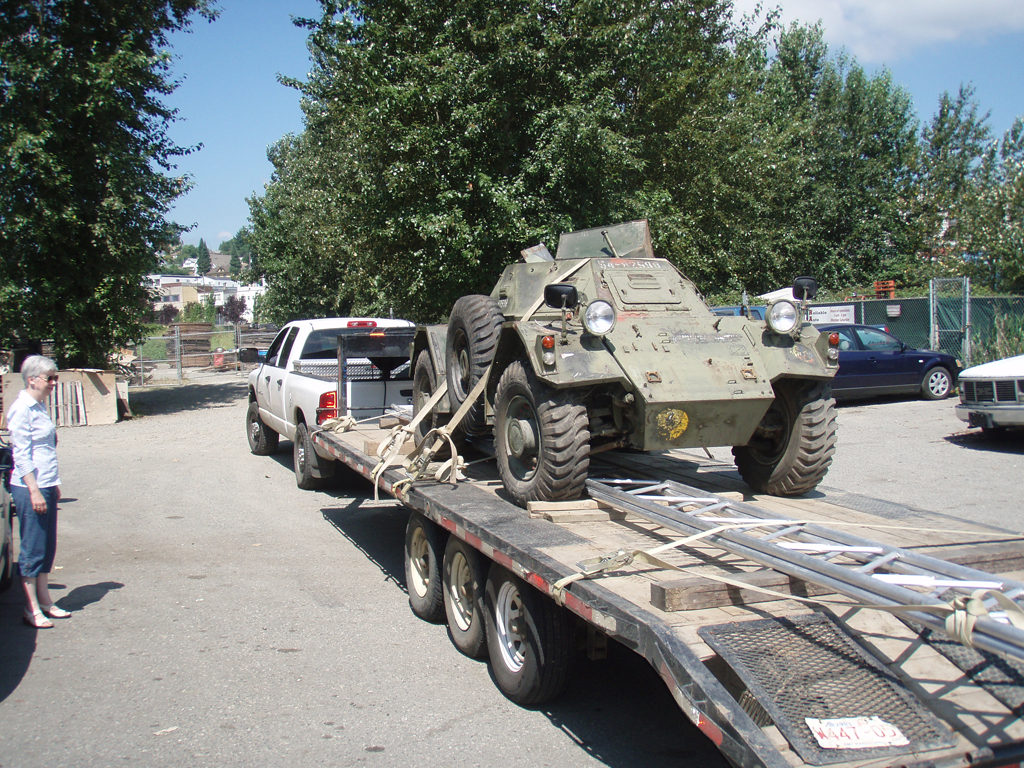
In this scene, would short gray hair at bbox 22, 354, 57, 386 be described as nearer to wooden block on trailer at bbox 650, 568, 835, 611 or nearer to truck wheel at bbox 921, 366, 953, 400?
wooden block on trailer at bbox 650, 568, 835, 611

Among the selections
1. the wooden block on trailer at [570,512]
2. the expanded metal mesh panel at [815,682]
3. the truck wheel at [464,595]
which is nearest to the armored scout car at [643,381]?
the wooden block on trailer at [570,512]

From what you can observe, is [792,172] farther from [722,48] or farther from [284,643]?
[284,643]

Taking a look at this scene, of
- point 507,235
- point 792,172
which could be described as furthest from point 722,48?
point 507,235

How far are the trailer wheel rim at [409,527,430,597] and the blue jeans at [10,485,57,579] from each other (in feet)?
8.12

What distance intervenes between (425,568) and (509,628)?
1646 millimetres

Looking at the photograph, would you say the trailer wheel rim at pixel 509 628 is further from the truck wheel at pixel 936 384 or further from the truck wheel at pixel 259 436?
the truck wheel at pixel 936 384

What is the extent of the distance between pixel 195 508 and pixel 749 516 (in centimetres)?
722

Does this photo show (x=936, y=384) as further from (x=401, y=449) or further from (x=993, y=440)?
(x=401, y=449)

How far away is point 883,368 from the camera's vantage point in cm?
1675

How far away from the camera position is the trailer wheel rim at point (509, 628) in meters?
4.77

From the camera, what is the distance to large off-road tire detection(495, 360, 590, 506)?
5.41 meters

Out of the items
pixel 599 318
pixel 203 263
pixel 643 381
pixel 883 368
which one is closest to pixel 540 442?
pixel 643 381

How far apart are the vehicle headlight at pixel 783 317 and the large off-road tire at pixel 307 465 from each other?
5806 mm

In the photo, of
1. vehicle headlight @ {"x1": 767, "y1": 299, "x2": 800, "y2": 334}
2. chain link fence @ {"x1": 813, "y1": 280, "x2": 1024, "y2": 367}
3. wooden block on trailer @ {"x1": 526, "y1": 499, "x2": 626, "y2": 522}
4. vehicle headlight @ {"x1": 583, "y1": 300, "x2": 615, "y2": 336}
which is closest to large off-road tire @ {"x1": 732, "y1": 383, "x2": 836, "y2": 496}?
vehicle headlight @ {"x1": 767, "y1": 299, "x2": 800, "y2": 334}
